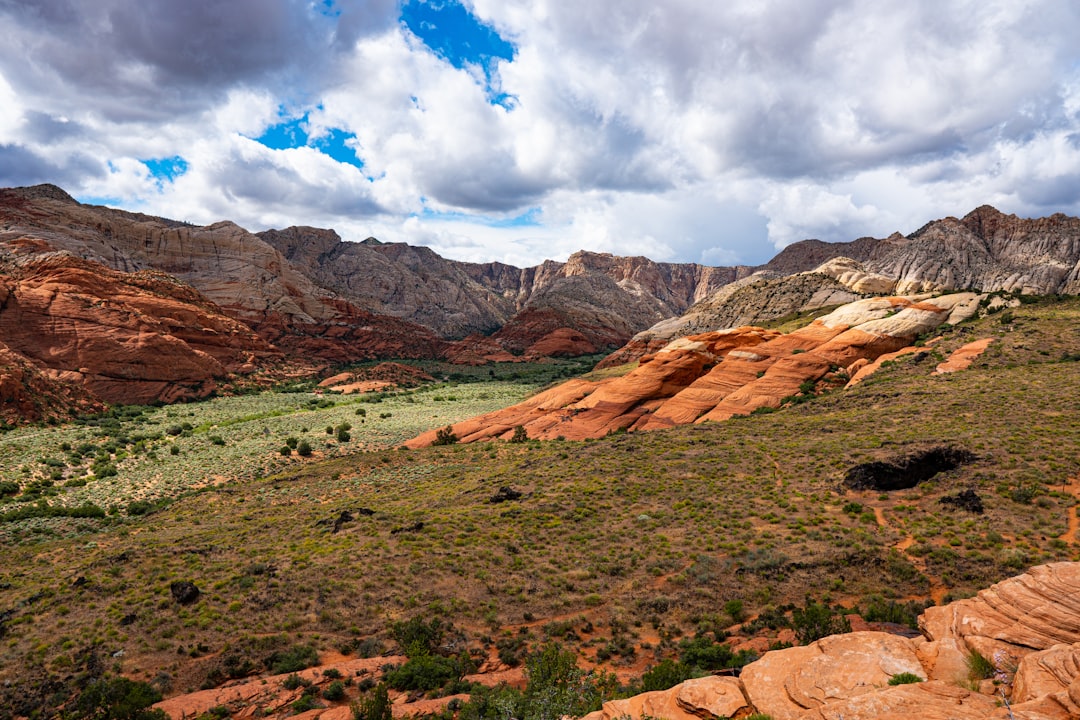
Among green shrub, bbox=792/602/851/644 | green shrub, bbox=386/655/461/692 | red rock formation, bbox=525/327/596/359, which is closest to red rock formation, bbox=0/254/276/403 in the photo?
green shrub, bbox=386/655/461/692

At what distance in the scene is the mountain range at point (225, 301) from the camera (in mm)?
68500

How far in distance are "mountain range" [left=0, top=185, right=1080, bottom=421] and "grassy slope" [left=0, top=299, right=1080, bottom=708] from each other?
46955mm

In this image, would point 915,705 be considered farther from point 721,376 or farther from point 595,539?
point 721,376

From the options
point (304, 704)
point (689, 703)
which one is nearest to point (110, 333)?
point (304, 704)

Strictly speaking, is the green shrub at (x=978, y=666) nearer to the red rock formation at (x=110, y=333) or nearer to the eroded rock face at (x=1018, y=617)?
the eroded rock face at (x=1018, y=617)

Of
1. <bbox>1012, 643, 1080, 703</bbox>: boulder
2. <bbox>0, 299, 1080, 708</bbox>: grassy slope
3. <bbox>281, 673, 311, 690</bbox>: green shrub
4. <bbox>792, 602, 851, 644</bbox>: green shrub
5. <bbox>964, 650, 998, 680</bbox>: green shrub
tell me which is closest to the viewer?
<bbox>1012, 643, 1080, 703</bbox>: boulder

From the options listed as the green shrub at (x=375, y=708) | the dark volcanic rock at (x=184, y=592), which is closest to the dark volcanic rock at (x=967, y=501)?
the green shrub at (x=375, y=708)

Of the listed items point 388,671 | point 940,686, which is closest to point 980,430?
point 940,686

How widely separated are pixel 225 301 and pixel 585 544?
411 feet

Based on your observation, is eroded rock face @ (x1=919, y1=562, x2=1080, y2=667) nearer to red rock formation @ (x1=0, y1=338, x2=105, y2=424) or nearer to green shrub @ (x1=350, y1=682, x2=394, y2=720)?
green shrub @ (x1=350, y1=682, x2=394, y2=720)

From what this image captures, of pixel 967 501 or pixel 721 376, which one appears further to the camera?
pixel 721 376

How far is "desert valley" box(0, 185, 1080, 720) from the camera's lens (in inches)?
431

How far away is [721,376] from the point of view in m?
50.9

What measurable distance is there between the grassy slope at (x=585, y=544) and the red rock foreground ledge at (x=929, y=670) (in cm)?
621
